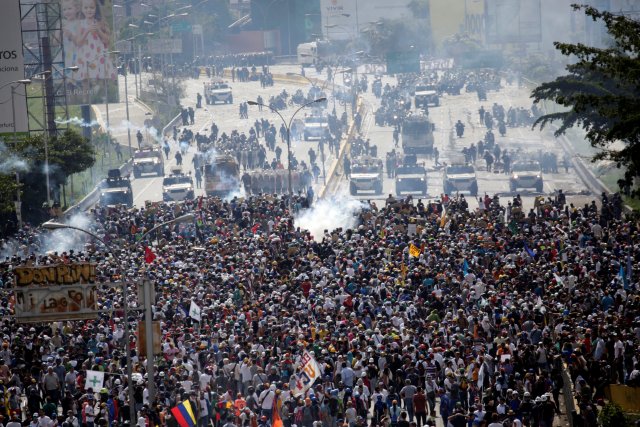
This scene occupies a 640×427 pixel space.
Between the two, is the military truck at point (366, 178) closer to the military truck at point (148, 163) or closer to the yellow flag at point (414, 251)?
the military truck at point (148, 163)

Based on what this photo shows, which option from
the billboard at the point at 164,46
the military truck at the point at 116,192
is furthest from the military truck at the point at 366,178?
the billboard at the point at 164,46

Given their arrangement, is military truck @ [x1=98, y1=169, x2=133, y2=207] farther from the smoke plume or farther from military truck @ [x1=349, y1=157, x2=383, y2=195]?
military truck @ [x1=349, y1=157, x2=383, y2=195]

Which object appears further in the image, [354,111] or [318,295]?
[354,111]

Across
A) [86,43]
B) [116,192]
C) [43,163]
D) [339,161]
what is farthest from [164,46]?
[43,163]

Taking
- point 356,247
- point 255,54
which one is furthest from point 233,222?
point 255,54

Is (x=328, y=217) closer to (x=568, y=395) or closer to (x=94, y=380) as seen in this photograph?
(x=94, y=380)

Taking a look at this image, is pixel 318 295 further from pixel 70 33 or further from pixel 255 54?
pixel 255 54

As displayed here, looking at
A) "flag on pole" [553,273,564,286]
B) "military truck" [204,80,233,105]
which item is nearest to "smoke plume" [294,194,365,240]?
"flag on pole" [553,273,564,286]
